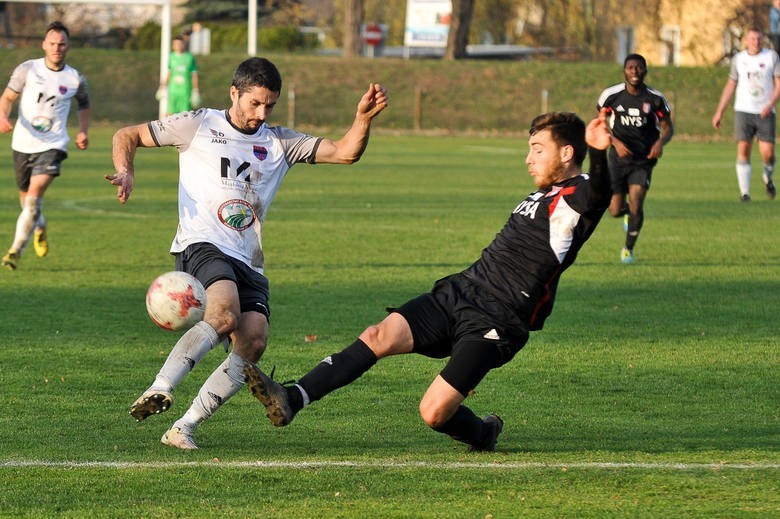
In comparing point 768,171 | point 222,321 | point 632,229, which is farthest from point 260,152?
point 768,171

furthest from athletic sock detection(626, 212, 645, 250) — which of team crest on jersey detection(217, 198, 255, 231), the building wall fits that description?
the building wall

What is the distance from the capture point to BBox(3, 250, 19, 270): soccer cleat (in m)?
13.4

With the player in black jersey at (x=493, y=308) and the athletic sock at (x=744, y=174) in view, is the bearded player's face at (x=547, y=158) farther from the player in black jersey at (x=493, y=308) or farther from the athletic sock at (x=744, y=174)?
the athletic sock at (x=744, y=174)

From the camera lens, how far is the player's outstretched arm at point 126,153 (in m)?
6.65

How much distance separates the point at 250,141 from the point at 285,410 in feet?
5.16

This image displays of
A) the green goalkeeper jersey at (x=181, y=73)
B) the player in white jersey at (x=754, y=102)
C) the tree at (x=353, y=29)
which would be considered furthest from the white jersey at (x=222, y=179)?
the tree at (x=353, y=29)

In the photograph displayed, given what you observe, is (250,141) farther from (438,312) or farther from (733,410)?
(733,410)

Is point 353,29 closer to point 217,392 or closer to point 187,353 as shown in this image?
point 217,392

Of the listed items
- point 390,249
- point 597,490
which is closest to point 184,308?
point 597,490

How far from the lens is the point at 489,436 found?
654 centimetres

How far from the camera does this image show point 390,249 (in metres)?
15.2

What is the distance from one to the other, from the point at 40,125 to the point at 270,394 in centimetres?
818

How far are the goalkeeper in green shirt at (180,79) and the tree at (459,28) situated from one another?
19.8 m

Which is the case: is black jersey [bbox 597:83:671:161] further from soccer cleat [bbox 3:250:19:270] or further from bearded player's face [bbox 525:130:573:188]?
bearded player's face [bbox 525:130:573:188]
